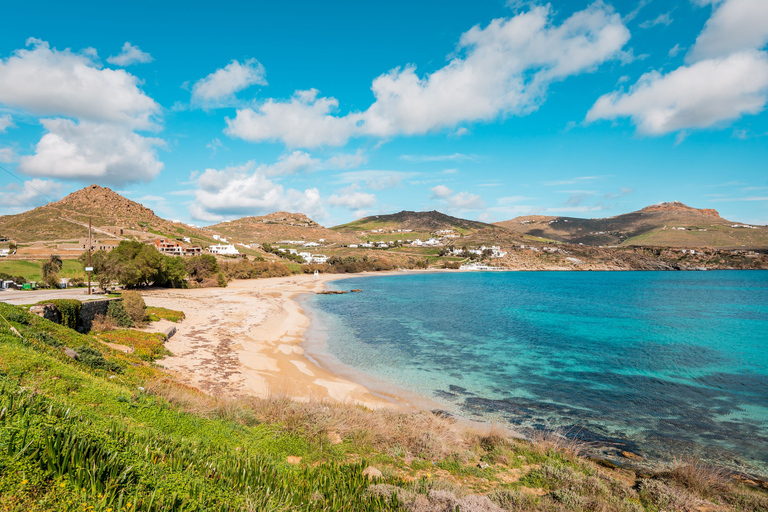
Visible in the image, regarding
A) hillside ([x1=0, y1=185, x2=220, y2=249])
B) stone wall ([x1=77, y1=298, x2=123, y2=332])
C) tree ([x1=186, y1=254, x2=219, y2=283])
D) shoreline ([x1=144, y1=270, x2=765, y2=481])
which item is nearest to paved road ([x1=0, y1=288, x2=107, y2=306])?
stone wall ([x1=77, y1=298, x2=123, y2=332])

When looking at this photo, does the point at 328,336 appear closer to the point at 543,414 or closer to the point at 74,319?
the point at 74,319

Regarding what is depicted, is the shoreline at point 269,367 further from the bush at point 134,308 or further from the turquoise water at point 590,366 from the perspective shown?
the bush at point 134,308

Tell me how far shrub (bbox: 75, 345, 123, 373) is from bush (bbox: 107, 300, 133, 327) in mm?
10856

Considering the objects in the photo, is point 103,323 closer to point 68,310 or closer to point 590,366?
point 68,310

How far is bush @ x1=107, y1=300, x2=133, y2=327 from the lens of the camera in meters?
21.4

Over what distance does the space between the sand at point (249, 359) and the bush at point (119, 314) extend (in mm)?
2841

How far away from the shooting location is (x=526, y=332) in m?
32.9

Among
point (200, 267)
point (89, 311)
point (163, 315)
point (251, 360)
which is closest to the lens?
point (89, 311)

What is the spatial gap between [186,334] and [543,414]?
21866 mm

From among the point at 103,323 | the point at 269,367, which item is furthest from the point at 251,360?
the point at 103,323

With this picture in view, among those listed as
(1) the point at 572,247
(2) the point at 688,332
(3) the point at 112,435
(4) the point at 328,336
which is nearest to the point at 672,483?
(3) the point at 112,435

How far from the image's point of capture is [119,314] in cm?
2177

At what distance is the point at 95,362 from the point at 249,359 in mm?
9361

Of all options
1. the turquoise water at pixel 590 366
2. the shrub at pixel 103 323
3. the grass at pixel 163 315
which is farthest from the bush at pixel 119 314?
the turquoise water at pixel 590 366
